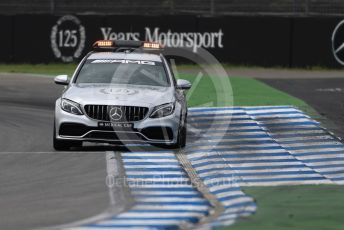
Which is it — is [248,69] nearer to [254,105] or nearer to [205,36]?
[205,36]

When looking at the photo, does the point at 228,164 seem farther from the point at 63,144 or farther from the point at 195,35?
the point at 195,35

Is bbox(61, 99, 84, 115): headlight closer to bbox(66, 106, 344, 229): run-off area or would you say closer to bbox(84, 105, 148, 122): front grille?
bbox(84, 105, 148, 122): front grille

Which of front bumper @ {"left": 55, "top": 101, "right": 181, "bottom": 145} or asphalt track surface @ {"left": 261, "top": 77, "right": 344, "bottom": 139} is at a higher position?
front bumper @ {"left": 55, "top": 101, "right": 181, "bottom": 145}

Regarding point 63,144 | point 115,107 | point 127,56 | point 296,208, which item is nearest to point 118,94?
point 115,107

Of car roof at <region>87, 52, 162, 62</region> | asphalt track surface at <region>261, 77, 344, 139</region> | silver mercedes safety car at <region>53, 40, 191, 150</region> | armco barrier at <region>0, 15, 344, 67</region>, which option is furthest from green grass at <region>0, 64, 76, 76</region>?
silver mercedes safety car at <region>53, 40, 191, 150</region>

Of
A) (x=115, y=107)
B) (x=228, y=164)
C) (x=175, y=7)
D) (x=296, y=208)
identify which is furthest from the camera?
(x=175, y=7)

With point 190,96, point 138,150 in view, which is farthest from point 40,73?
point 138,150

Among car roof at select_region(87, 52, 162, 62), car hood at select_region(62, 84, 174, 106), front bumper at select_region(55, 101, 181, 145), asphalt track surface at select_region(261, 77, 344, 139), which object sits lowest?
asphalt track surface at select_region(261, 77, 344, 139)

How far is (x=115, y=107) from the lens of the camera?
1584cm

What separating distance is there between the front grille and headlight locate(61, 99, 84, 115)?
0.13 meters

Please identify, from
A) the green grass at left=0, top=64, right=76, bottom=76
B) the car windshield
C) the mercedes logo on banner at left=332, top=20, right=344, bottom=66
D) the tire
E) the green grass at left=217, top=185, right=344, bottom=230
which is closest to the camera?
the green grass at left=217, top=185, right=344, bottom=230

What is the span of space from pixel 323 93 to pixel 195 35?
7884 mm

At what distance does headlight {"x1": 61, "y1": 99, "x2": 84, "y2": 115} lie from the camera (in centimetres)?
1595

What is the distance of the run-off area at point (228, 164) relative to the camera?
445 inches
